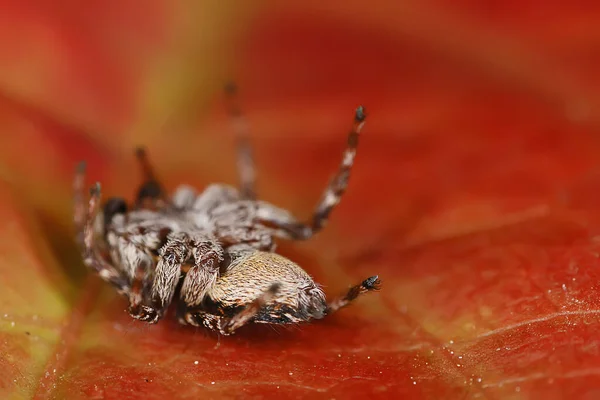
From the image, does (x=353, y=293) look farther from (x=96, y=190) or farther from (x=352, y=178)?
(x=96, y=190)

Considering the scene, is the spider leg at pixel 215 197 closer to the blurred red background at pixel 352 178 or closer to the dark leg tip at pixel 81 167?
the blurred red background at pixel 352 178

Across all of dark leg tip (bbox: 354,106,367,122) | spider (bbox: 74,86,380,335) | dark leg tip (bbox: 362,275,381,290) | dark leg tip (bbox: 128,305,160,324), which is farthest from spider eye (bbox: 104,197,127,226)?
dark leg tip (bbox: 362,275,381,290)

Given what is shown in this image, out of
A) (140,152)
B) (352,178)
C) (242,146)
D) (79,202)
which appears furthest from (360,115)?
(79,202)

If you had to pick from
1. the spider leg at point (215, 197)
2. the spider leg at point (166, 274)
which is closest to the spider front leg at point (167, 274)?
the spider leg at point (166, 274)

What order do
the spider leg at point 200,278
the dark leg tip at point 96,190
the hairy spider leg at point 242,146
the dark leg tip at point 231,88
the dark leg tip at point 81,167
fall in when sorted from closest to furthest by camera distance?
the spider leg at point 200,278 < the dark leg tip at point 96,190 < the dark leg tip at point 81,167 < the hairy spider leg at point 242,146 < the dark leg tip at point 231,88

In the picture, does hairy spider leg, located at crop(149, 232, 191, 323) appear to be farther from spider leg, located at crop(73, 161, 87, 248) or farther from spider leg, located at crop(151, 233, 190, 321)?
spider leg, located at crop(73, 161, 87, 248)
